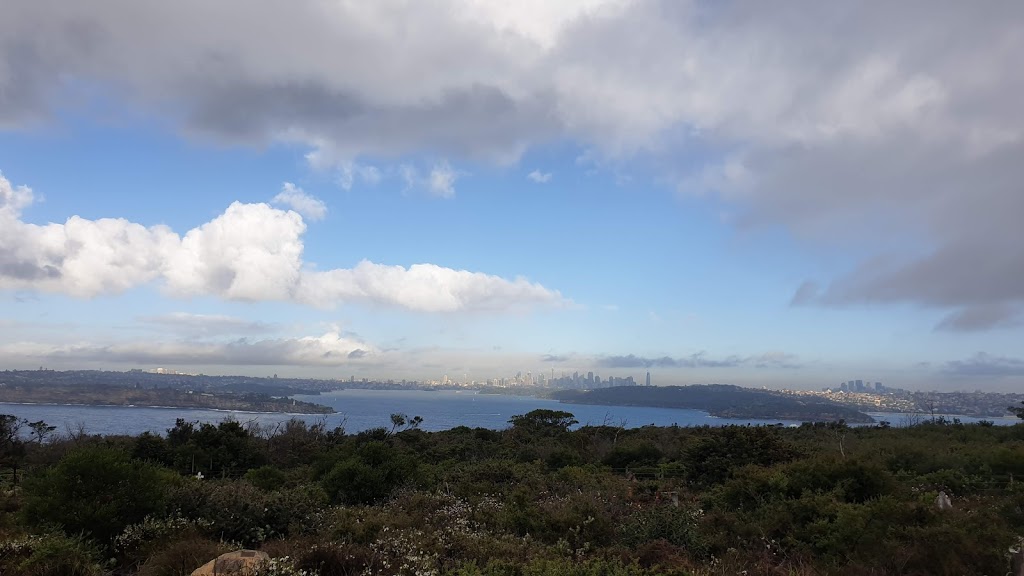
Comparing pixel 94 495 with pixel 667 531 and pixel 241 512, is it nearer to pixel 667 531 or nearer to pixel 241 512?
pixel 241 512

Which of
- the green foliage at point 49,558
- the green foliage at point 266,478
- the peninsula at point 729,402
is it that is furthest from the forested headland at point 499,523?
the peninsula at point 729,402

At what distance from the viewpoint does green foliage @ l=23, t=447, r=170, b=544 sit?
747cm

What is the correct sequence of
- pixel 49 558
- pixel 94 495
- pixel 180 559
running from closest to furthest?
1. pixel 49 558
2. pixel 180 559
3. pixel 94 495

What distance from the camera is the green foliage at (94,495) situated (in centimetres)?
747

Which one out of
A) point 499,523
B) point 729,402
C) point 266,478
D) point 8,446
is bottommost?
point 729,402

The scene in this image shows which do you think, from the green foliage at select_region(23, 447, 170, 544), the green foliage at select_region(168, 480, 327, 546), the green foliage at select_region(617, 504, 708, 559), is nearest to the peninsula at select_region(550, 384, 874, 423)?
the green foliage at select_region(617, 504, 708, 559)

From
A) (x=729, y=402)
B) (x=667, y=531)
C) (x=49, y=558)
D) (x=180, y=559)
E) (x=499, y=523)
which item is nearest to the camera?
(x=49, y=558)

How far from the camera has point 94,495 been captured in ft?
25.4

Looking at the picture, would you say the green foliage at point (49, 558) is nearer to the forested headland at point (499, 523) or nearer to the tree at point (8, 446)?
the forested headland at point (499, 523)


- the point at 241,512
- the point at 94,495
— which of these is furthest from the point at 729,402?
the point at 94,495

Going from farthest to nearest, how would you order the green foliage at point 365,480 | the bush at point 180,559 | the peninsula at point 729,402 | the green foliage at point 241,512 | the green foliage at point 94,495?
the peninsula at point 729,402 → the green foliage at point 365,480 → the green foliage at point 241,512 → the green foliage at point 94,495 → the bush at point 180,559

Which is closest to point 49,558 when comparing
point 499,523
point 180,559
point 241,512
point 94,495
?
point 180,559

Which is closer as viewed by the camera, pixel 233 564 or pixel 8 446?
pixel 233 564

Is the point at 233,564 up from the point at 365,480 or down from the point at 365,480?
up
